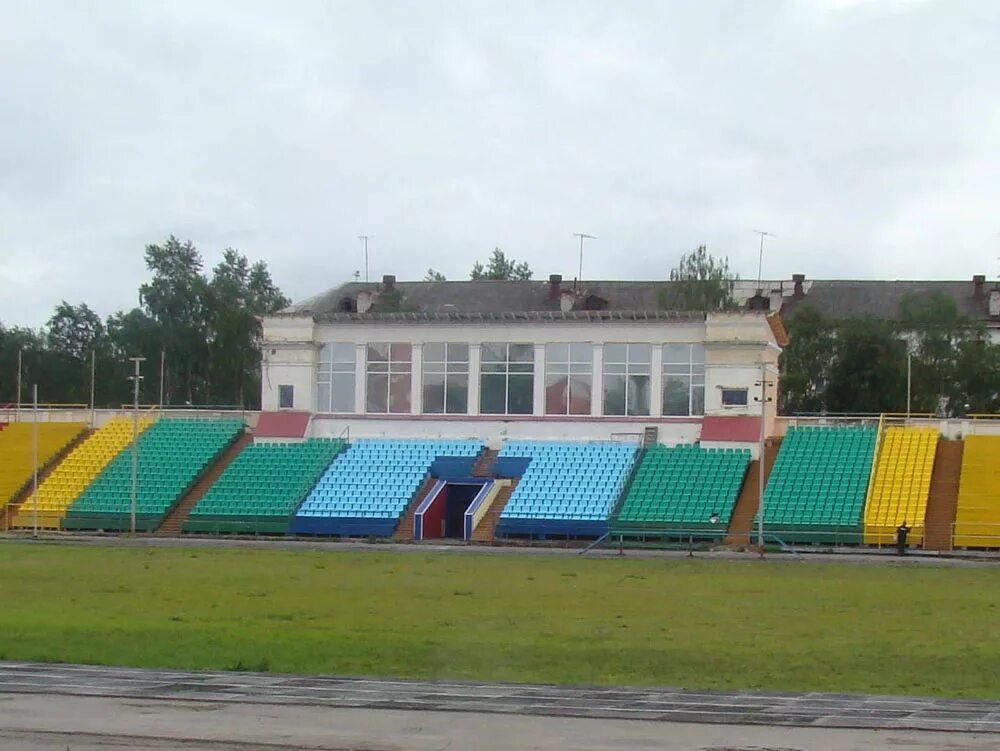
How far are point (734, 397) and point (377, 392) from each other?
52.6 ft

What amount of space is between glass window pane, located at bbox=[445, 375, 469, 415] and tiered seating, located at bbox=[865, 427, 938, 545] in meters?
18.0

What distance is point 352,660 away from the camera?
22422 millimetres

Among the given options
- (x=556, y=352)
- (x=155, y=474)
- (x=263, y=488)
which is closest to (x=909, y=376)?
(x=556, y=352)

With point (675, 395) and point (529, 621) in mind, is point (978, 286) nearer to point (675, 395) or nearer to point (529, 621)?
point (675, 395)

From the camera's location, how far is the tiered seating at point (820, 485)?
187 ft

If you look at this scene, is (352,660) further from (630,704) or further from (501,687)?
(630,704)

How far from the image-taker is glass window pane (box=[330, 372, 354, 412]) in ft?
229

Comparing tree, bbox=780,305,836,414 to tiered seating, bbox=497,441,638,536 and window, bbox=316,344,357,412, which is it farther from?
window, bbox=316,344,357,412

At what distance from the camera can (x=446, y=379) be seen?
68812 millimetres

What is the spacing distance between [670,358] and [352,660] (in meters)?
45.1

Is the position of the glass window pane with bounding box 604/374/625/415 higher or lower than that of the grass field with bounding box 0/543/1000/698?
higher

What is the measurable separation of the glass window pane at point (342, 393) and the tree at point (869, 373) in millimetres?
28557

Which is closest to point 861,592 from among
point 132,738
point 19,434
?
point 132,738

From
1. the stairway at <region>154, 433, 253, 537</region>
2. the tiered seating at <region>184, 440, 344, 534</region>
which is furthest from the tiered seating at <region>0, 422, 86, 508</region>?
the tiered seating at <region>184, 440, 344, 534</region>
